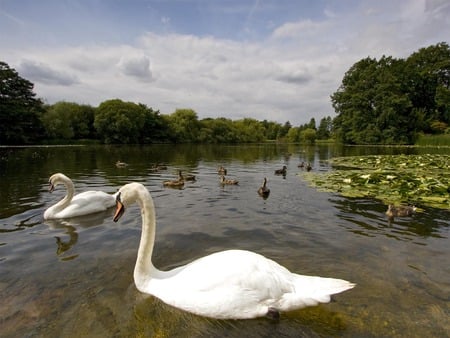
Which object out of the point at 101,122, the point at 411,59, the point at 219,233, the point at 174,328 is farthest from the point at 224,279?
A: the point at 411,59

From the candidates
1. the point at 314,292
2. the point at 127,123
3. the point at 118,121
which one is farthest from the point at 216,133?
the point at 314,292

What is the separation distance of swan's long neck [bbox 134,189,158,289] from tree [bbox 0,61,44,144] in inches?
2606

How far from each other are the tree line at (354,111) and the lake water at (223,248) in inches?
2409

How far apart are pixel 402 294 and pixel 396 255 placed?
67.2 inches

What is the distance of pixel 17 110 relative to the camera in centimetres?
5819

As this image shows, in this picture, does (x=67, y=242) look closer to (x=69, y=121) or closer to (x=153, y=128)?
(x=69, y=121)

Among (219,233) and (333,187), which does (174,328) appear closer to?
(219,233)

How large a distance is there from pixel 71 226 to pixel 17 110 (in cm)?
6326

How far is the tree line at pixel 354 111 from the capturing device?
6138 centimetres

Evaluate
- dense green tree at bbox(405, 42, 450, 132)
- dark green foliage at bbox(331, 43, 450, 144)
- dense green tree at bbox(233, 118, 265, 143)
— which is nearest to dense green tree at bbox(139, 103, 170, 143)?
dense green tree at bbox(233, 118, 265, 143)

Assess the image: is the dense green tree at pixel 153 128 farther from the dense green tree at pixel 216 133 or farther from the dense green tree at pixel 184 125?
the dense green tree at pixel 216 133

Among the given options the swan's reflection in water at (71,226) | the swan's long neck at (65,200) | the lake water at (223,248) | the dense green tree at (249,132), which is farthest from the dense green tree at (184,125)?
the swan's reflection in water at (71,226)

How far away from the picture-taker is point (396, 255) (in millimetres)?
6305

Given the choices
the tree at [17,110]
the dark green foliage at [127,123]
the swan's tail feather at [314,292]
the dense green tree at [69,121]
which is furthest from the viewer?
the dark green foliage at [127,123]
